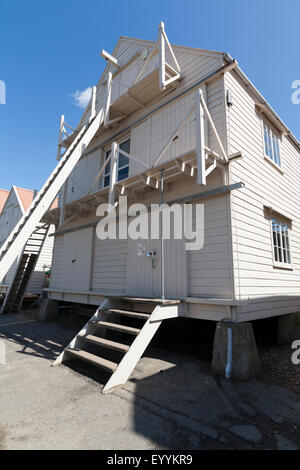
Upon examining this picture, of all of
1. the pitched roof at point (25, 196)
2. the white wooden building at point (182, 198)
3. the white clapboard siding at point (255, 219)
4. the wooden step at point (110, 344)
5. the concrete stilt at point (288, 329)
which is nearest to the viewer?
the wooden step at point (110, 344)

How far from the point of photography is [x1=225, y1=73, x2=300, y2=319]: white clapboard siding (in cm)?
520

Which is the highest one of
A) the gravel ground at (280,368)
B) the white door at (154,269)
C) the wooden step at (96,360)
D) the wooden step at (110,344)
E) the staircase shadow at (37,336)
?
the white door at (154,269)

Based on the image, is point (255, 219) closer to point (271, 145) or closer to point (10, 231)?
point (271, 145)

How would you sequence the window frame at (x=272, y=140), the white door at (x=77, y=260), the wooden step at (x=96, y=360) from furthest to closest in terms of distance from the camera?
the white door at (x=77, y=260)
the window frame at (x=272, y=140)
the wooden step at (x=96, y=360)

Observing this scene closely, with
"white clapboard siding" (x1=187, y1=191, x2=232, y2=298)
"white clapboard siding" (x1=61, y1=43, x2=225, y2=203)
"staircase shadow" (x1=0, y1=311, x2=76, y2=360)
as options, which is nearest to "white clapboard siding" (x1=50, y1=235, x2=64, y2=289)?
"staircase shadow" (x1=0, y1=311, x2=76, y2=360)

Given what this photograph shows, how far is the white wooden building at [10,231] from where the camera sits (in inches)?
611

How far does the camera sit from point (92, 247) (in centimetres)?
865

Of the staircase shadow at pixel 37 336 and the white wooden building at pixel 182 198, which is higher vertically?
the white wooden building at pixel 182 198

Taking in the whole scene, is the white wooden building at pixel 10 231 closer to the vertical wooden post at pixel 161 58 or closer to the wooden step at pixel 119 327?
the wooden step at pixel 119 327

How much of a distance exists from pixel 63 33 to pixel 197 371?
11.0 m

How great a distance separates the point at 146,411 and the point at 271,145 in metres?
8.20

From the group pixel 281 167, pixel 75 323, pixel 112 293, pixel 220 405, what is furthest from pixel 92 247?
pixel 281 167

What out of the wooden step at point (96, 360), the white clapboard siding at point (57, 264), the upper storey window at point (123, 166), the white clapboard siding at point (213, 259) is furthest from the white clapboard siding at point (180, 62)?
the wooden step at point (96, 360)

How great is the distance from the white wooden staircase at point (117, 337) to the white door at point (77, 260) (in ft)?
8.55
